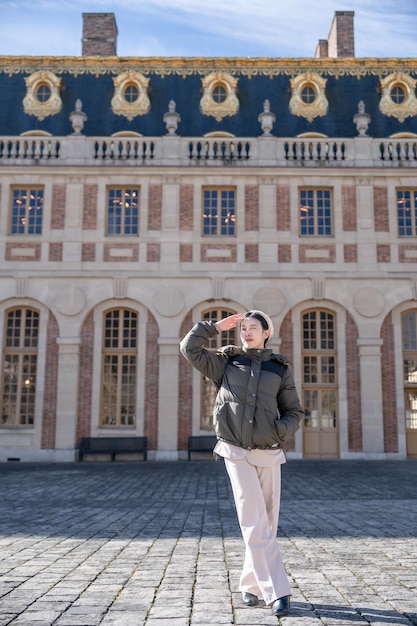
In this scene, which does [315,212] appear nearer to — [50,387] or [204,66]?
[204,66]

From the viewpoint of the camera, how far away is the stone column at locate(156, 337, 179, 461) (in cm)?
2016

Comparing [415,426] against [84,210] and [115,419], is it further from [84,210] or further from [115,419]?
[84,210]

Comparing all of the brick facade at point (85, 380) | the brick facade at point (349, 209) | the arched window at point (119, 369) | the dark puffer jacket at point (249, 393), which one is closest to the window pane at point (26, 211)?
the brick facade at point (85, 380)

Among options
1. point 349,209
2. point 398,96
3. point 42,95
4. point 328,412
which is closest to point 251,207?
point 349,209

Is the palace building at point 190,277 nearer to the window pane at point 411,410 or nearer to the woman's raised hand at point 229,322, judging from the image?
the window pane at point 411,410

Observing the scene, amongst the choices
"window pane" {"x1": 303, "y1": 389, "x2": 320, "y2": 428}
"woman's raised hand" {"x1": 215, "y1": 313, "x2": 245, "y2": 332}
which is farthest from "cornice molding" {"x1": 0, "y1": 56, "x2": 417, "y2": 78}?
"woman's raised hand" {"x1": 215, "y1": 313, "x2": 245, "y2": 332}

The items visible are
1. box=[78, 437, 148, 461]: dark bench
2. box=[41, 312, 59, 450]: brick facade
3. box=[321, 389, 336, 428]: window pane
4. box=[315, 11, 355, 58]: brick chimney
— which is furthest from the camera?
box=[315, 11, 355, 58]: brick chimney

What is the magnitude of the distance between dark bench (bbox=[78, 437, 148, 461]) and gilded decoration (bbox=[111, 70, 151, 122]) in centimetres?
1111

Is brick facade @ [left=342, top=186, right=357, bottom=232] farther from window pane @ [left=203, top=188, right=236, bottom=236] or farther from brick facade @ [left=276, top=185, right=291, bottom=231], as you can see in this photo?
window pane @ [left=203, top=188, right=236, bottom=236]

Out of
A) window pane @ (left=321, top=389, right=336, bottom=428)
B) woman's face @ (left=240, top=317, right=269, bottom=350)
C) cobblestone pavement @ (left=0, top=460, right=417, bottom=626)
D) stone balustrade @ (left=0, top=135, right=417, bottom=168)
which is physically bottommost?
cobblestone pavement @ (left=0, top=460, right=417, bottom=626)

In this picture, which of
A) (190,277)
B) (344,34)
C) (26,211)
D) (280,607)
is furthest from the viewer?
(344,34)

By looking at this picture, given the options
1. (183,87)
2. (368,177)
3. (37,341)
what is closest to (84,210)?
(37,341)

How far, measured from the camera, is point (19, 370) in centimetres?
2081

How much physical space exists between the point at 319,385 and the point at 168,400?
474cm
